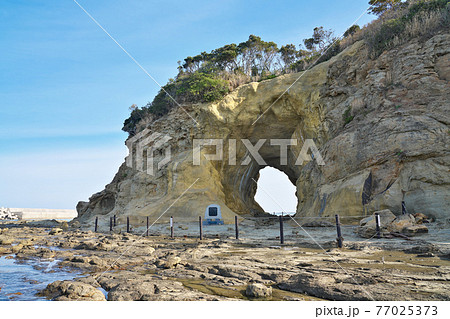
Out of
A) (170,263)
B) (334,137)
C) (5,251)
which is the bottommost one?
(5,251)

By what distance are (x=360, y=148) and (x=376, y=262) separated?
11.0 m

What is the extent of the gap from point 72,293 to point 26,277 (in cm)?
267

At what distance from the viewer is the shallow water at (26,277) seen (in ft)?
16.7

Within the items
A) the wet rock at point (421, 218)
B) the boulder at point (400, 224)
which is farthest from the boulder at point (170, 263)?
the wet rock at point (421, 218)

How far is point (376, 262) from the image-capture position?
6.48 meters

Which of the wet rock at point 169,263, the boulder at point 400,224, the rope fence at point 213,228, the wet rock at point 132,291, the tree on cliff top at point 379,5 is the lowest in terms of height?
the rope fence at point 213,228

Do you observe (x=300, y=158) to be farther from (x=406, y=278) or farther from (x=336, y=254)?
(x=406, y=278)

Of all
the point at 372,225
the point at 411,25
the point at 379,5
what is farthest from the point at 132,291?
the point at 379,5

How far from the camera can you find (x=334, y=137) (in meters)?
19.7

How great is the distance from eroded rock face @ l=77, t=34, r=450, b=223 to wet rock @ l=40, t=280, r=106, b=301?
42.5 feet

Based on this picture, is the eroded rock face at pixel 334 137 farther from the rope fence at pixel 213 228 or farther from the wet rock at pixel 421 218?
the rope fence at pixel 213 228

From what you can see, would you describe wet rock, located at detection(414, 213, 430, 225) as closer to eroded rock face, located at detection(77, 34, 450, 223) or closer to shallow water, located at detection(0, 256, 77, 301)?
eroded rock face, located at detection(77, 34, 450, 223)

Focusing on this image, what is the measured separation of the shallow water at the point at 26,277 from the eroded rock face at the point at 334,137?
12901 millimetres
